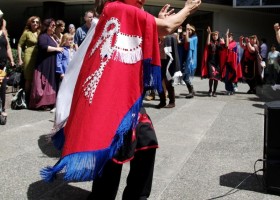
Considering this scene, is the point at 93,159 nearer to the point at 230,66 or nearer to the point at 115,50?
the point at 115,50

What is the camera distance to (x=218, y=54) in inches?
460

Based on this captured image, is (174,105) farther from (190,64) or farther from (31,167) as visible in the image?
(31,167)

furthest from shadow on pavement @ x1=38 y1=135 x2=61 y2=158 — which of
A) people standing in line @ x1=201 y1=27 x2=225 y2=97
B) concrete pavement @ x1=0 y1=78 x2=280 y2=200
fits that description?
people standing in line @ x1=201 y1=27 x2=225 y2=97

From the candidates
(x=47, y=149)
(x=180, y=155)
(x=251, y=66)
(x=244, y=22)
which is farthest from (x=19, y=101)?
(x=244, y=22)

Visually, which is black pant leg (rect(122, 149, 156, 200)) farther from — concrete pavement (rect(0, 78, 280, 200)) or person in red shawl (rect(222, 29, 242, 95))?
person in red shawl (rect(222, 29, 242, 95))

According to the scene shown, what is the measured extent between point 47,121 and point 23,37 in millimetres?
2370

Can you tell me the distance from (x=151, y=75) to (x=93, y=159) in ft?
2.28

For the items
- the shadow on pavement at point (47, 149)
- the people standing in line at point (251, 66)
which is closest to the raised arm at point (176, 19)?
the shadow on pavement at point (47, 149)

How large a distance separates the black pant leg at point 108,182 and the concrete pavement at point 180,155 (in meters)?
0.72

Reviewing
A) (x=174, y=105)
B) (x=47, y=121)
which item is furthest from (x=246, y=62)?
(x=47, y=121)

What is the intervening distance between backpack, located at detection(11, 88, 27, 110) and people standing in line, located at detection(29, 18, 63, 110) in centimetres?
16

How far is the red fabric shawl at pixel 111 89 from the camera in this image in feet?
9.12

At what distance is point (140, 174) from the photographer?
3.09 meters

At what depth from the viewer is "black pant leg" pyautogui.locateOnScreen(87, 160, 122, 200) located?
298 cm
